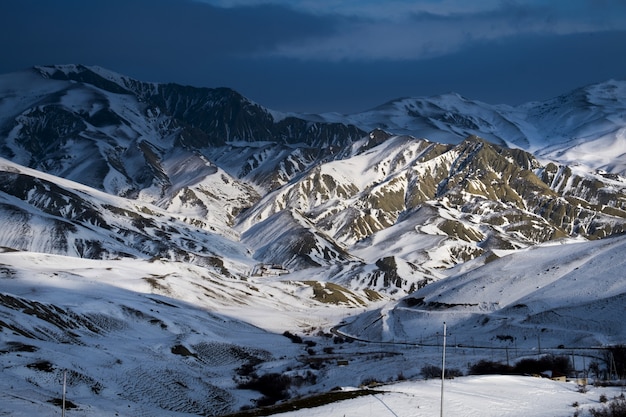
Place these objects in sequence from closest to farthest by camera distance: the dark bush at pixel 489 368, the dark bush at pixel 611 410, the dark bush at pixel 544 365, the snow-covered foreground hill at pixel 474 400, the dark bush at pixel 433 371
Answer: the dark bush at pixel 611 410 < the snow-covered foreground hill at pixel 474 400 < the dark bush at pixel 544 365 < the dark bush at pixel 489 368 < the dark bush at pixel 433 371

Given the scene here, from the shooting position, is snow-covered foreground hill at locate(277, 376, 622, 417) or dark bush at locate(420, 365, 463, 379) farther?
dark bush at locate(420, 365, 463, 379)

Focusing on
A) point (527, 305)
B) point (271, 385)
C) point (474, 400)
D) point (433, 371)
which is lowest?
point (474, 400)

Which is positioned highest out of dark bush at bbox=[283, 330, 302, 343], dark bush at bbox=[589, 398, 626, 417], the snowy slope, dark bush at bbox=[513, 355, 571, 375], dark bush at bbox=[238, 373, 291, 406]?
the snowy slope

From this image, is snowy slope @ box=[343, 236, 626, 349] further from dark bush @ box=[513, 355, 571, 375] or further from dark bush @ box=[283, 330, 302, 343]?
dark bush @ box=[513, 355, 571, 375]

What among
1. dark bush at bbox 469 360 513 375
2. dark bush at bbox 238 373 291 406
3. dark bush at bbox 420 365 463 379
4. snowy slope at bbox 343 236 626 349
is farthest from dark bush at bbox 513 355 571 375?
dark bush at bbox 238 373 291 406

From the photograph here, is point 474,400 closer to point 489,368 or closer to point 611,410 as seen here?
point 611,410

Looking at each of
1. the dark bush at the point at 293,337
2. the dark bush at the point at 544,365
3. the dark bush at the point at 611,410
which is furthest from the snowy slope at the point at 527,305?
the dark bush at the point at 611,410

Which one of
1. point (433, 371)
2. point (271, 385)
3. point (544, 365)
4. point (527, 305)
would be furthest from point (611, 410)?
point (527, 305)

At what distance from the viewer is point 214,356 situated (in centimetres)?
11562

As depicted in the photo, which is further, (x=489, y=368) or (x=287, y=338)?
(x=287, y=338)

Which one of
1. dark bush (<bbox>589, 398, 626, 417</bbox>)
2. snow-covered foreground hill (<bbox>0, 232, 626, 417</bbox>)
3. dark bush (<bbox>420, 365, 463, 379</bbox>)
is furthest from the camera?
dark bush (<bbox>420, 365, 463, 379</bbox>)

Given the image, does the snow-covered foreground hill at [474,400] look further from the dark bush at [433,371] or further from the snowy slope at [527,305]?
the snowy slope at [527,305]

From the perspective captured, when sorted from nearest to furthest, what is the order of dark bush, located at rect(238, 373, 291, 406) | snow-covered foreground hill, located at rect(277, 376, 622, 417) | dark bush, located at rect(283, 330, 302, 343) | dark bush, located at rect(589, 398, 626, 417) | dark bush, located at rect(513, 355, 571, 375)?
dark bush, located at rect(589, 398, 626, 417) → snow-covered foreground hill, located at rect(277, 376, 622, 417) → dark bush, located at rect(513, 355, 571, 375) → dark bush, located at rect(238, 373, 291, 406) → dark bush, located at rect(283, 330, 302, 343)

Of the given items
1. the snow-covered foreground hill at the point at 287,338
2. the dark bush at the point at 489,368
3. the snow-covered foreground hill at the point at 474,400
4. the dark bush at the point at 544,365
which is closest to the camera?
the snow-covered foreground hill at the point at 474,400
